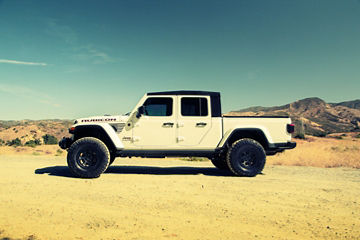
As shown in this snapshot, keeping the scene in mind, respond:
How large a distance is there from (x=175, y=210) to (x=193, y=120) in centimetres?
303

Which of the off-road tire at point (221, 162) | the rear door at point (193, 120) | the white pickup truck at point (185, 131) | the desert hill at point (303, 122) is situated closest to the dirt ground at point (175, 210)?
the white pickup truck at point (185, 131)

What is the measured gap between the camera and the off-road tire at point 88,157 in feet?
16.8

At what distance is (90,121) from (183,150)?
2.44 m

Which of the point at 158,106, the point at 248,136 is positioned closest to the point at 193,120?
the point at 158,106

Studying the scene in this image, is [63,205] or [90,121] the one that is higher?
[90,121]

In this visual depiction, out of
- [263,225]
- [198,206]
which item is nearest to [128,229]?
[198,206]

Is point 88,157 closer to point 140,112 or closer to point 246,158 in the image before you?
point 140,112

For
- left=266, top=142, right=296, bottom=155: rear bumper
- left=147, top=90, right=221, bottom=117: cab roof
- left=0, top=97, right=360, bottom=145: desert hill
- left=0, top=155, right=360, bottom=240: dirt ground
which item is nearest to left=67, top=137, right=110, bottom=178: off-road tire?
left=0, top=155, right=360, bottom=240: dirt ground

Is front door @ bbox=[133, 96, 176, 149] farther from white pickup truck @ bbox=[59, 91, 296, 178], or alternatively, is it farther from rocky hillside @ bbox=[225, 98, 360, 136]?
rocky hillside @ bbox=[225, 98, 360, 136]

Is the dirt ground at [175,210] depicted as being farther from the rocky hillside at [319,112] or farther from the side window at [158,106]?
the rocky hillside at [319,112]

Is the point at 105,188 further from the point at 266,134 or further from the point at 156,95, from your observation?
the point at 266,134

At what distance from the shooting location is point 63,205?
3045 millimetres

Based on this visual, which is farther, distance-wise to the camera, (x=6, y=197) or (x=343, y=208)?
(x=6, y=197)

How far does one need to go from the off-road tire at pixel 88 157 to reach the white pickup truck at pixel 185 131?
2.2 inches
